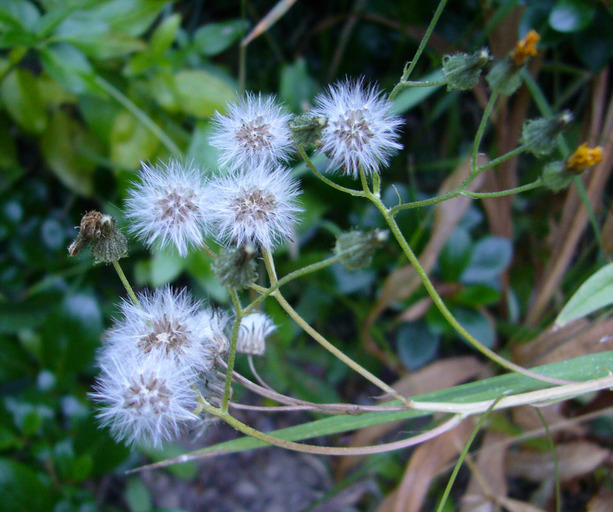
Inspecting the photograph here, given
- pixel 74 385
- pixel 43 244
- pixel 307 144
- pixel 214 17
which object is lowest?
pixel 74 385

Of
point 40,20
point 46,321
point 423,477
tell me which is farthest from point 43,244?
point 423,477

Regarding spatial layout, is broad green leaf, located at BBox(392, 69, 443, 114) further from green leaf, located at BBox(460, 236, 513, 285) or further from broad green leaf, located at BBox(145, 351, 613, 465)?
broad green leaf, located at BBox(145, 351, 613, 465)

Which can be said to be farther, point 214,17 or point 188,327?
point 214,17

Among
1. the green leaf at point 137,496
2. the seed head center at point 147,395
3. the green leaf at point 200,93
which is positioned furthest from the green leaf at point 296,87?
the green leaf at point 137,496

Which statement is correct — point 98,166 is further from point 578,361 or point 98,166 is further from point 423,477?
point 578,361

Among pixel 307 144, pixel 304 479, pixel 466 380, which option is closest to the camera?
pixel 307 144

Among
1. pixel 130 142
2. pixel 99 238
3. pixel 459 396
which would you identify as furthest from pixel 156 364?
pixel 130 142

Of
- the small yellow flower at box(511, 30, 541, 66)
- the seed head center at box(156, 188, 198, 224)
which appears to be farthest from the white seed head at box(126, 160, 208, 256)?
the small yellow flower at box(511, 30, 541, 66)

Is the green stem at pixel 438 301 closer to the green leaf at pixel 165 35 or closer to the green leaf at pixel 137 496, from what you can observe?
the green leaf at pixel 165 35
